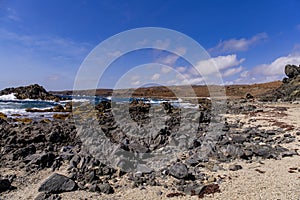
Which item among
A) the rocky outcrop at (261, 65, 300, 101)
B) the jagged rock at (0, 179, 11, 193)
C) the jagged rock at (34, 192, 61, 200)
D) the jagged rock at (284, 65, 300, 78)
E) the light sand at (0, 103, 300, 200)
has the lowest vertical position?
the light sand at (0, 103, 300, 200)

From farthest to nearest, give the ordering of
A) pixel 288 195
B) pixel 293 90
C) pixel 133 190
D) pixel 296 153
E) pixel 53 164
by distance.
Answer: pixel 293 90, pixel 296 153, pixel 53 164, pixel 133 190, pixel 288 195

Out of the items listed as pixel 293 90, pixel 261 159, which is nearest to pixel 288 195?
pixel 261 159

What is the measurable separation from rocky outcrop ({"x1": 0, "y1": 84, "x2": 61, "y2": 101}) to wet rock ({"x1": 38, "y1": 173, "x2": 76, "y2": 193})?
197ft

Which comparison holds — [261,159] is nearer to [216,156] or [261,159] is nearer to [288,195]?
[216,156]

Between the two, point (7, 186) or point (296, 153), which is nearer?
point (7, 186)

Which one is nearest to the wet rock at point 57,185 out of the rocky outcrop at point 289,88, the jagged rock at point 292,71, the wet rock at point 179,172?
the wet rock at point 179,172

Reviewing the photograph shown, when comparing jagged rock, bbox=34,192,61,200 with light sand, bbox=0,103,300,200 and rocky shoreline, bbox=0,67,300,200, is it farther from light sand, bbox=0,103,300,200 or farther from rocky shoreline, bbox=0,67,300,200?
light sand, bbox=0,103,300,200

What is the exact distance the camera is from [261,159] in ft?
26.8

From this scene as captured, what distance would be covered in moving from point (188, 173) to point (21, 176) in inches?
198

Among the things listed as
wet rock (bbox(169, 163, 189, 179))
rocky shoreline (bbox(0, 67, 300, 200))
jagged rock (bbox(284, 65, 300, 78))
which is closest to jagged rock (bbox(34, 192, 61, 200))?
rocky shoreline (bbox(0, 67, 300, 200))

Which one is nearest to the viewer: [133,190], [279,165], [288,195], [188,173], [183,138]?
[288,195]

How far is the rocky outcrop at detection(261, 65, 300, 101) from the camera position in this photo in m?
39.1

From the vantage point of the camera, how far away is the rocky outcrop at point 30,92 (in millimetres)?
64819

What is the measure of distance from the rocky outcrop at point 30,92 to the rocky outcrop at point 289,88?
2056 inches
